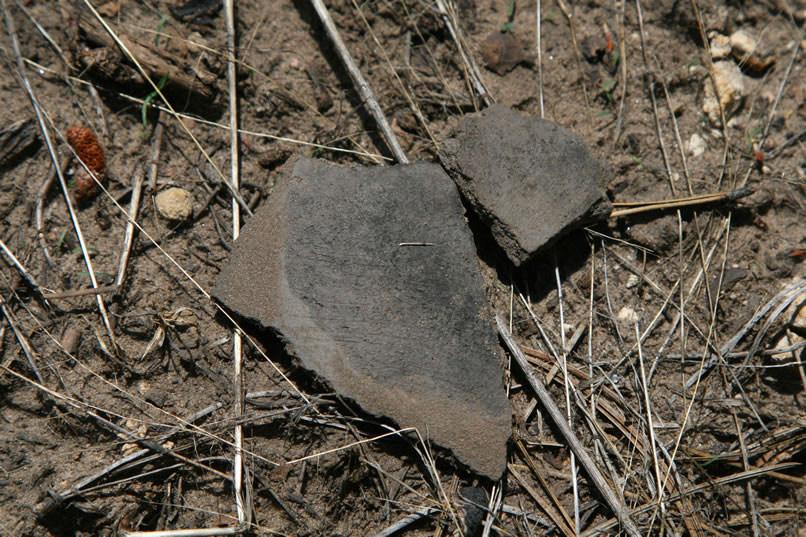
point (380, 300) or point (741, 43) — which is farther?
point (741, 43)

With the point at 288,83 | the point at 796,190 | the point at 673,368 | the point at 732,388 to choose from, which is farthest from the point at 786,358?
the point at 288,83

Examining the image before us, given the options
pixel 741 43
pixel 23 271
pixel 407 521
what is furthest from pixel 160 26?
pixel 741 43

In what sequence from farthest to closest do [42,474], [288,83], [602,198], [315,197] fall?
[288,83] < [602,198] < [315,197] < [42,474]

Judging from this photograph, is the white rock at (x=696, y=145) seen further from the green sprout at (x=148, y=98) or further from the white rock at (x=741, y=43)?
the green sprout at (x=148, y=98)

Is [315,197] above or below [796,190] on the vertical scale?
below

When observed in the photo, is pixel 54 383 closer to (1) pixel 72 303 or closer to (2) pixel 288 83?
(1) pixel 72 303

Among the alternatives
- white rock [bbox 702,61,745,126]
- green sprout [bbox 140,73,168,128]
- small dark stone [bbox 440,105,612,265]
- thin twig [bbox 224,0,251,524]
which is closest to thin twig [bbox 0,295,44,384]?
thin twig [bbox 224,0,251,524]

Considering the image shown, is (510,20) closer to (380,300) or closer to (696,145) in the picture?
(696,145)
